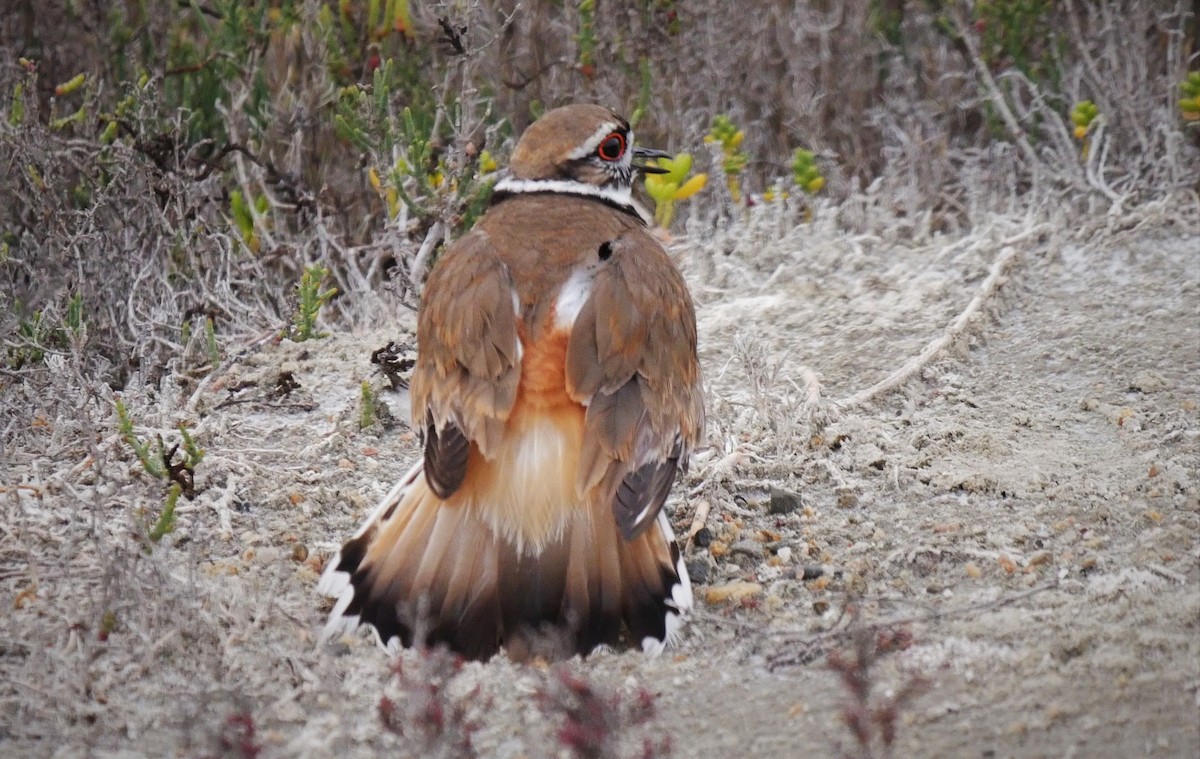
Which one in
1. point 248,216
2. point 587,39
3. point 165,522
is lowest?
point 165,522

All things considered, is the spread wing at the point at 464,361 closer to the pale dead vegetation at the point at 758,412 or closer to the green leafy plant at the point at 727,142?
the pale dead vegetation at the point at 758,412

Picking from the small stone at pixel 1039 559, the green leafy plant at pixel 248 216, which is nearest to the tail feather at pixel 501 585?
the small stone at pixel 1039 559

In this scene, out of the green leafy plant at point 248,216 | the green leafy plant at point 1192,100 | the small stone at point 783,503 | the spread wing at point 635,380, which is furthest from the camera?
the green leafy plant at point 248,216

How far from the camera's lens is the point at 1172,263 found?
5.06 metres

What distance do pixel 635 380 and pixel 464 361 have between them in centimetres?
41

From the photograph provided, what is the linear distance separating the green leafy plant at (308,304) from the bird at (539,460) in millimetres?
871

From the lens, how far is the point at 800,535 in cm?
366

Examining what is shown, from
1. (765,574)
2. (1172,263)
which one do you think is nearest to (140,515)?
(765,574)

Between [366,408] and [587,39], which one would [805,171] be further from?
[366,408]

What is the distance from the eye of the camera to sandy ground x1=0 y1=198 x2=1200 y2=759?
277 cm

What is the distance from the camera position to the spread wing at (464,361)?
324 cm

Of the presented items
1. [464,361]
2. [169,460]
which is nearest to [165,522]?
[169,460]

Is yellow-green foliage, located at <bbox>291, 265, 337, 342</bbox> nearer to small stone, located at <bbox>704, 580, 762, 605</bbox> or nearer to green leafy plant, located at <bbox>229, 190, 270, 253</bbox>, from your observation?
green leafy plant, located at <bbox>229, 190, 270, 253</bbox>

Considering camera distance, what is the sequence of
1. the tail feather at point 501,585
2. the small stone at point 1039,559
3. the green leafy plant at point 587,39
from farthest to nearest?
1. the green leafy plant at point 587,39
2. the small stone at point 1039,559
3. the tail feather at point 501,585
